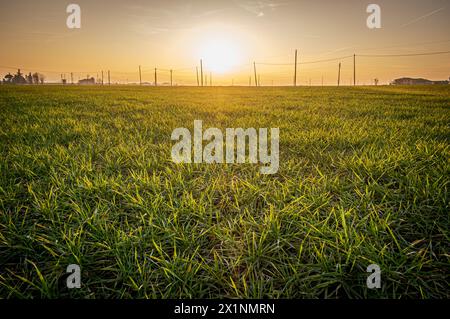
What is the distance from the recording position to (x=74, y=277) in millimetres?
1299

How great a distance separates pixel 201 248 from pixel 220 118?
5079 mm

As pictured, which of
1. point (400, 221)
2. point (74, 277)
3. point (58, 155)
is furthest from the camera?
point (58, 155)

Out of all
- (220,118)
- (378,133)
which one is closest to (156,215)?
(378,133)

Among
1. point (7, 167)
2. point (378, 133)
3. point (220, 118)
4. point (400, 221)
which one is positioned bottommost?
point (400, 221)

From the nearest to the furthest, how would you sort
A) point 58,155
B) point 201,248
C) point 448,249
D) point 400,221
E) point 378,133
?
1. point 448,249
2. point 201,248
3. point 400,221
4. point 58,155
5. point 378,133

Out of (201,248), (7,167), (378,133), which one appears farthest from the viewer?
(378,133)

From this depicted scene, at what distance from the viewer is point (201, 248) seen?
1.56 m

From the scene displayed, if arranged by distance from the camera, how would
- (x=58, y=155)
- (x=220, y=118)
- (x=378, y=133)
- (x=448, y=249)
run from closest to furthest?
(x=448, y=249)
(x=58, y=155)
(x=378, y=133)
(x=220, y=118)

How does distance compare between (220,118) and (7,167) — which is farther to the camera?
(220,118)
